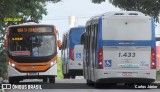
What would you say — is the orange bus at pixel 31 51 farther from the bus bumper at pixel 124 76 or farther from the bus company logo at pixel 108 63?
the bus company logo at pixel 108 63

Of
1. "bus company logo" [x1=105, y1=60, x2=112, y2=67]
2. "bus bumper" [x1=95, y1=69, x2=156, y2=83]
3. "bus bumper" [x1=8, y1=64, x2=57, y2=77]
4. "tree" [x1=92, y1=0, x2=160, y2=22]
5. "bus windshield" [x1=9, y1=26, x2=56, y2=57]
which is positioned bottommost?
"bus bumper" [x1=8, y1=64, x2=57, y2=77]

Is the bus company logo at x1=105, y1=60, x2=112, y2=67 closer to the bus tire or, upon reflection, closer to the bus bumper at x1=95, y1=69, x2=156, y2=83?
the bus bumper at x1=95, y1=69, x2=156, y2=83

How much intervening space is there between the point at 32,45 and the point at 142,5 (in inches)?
350

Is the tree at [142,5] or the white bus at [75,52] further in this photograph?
the white bus at [75,52]

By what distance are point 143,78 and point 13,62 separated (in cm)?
864

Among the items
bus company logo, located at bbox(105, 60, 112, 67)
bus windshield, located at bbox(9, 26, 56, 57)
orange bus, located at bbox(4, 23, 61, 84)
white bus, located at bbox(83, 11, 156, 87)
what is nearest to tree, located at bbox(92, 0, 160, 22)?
orange bus, located at bbox(4, 23, 61, 84)

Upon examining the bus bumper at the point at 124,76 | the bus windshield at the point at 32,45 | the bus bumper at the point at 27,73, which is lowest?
the bus bumper at the point at 27,73

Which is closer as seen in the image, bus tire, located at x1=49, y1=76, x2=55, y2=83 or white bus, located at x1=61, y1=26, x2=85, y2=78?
bus tire, located at x1=49, y1=76, x2=55, y2=83

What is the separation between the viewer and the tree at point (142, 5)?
37031 millimetres

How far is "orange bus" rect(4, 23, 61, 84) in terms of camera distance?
3203 cm

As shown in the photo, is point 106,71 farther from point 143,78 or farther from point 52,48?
point 52,48

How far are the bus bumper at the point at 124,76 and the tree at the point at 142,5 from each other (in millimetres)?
11737

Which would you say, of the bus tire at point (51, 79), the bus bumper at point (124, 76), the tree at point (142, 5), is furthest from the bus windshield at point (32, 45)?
the tree at point (142, 5)

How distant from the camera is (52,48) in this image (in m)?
32.6
